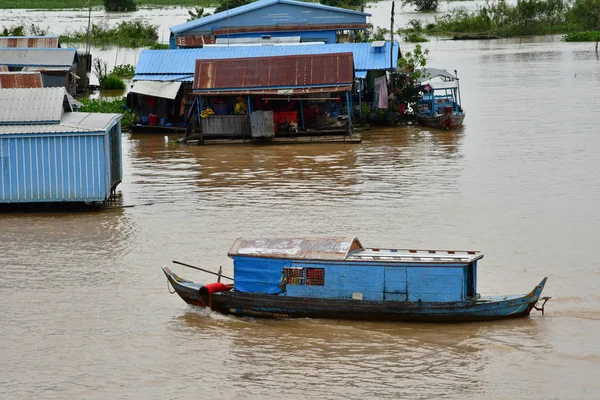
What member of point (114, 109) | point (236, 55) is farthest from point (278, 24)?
point (114, 109)

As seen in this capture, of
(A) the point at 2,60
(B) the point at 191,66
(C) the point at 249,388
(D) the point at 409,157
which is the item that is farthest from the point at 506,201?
(A) the point at 2,60

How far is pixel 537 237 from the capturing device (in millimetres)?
16109

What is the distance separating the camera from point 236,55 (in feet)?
97.6

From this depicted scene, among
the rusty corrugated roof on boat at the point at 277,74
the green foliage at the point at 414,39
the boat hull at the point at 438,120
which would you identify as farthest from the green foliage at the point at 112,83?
the green foliage at the point at 414,39

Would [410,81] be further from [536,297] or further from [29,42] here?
[536,297]

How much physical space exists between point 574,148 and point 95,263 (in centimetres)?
1390

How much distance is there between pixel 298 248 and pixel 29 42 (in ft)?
92.1

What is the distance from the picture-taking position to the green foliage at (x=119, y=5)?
3175 inches

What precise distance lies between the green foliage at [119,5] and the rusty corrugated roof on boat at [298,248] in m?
71.2

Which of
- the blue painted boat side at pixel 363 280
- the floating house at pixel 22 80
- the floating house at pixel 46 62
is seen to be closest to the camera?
the blue painted boat side at pixel 363 280

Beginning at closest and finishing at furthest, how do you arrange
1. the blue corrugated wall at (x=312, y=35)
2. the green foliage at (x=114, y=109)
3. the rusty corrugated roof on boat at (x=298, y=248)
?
the rusty corrugated roof on boat at (x=298, y=248), the green foliage at (x=114, y=109), the blue corrugated wall at (x=312, y=35)

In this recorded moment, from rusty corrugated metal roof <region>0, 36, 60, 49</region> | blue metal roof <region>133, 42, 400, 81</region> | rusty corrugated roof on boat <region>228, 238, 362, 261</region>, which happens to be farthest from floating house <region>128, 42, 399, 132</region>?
rusty corrugated roof on boat <region>228, 238, 362, 261</region>

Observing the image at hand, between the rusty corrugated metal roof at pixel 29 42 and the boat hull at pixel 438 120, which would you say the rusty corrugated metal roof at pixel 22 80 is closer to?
the rusty corrugated metal roof at pixel 29 42

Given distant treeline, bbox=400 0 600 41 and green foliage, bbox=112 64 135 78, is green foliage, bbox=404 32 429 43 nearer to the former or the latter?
distant treeline, bbox=400 0 600 41
